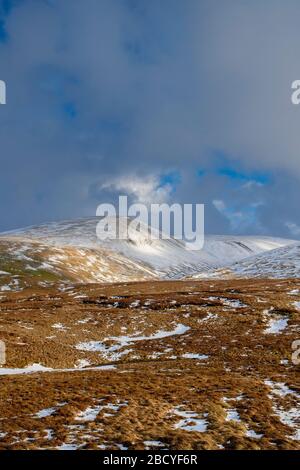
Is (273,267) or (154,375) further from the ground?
(273,267)

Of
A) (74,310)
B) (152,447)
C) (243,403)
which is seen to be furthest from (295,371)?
(74,310)

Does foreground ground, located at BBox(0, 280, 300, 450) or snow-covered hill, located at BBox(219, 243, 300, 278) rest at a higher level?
snow-covered hill, located at BBox(219, 243, 300, 278)

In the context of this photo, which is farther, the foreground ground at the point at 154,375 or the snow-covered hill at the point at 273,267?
the snow-covered hill at the point at 273,267

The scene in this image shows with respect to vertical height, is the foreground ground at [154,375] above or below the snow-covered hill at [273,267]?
below

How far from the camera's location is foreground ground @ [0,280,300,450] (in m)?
17.1

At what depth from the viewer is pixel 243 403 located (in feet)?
72.4

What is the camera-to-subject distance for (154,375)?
29547 millimetres

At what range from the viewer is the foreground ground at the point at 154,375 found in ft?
56.1

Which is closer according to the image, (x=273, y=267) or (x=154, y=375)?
(x=154, y=375)

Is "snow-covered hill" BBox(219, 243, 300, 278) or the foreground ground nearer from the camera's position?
the foreground ground
